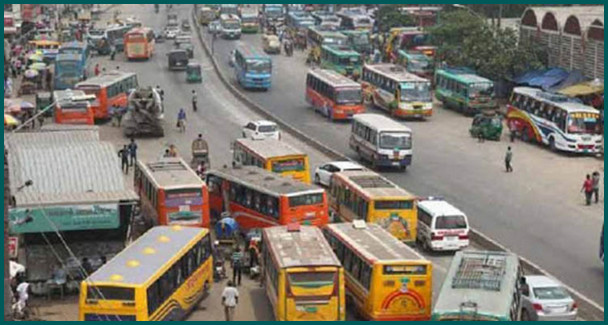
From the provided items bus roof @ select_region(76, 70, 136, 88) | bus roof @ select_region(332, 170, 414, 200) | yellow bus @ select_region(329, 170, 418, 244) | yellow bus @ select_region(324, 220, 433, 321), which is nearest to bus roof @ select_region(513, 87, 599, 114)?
bus roof @ select_region(332, 170, 414, 200)

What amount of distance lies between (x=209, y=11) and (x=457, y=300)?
268ft

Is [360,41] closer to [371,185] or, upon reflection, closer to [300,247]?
[371,185]

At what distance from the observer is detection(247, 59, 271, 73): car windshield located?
63.5 meters

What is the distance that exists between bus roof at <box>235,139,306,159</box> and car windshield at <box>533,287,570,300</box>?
12.8m

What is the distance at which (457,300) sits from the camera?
21.1 m

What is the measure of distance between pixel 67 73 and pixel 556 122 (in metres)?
24.9

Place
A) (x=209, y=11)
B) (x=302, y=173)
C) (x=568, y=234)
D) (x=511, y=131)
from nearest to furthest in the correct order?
(x=568, y=234)
(x=302, y=173)
(x=511, y=131)
(x=209, y=11)

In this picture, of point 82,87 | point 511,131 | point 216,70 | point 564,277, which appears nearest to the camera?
point 564,277

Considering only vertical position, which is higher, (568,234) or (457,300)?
(457,300)

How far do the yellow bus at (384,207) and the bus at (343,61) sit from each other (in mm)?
34674

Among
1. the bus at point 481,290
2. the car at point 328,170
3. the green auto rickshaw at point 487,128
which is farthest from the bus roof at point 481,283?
the green auto rickshaw at point 487,128

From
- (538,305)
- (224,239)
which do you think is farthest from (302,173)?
(538,305)

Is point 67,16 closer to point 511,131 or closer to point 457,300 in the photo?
point 511,131

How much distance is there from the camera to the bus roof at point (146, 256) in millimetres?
22281
